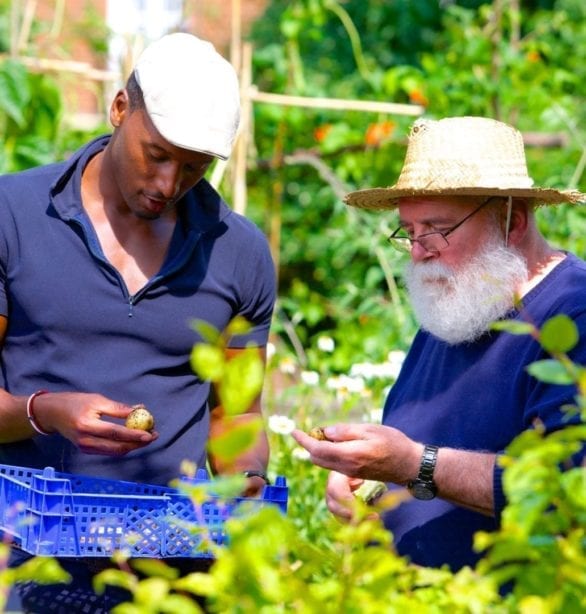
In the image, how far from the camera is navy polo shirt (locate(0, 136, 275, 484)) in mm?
2691

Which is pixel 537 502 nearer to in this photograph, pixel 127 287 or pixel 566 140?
pixel 127 287

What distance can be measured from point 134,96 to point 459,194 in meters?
0.74

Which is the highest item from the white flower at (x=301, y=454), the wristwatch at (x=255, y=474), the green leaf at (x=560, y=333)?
the green leaf at (x=560, y=333)

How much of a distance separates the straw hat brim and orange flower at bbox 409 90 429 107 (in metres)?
3.76

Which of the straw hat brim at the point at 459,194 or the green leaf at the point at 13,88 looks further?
the green leaf at the point at 13,88

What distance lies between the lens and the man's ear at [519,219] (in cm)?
286

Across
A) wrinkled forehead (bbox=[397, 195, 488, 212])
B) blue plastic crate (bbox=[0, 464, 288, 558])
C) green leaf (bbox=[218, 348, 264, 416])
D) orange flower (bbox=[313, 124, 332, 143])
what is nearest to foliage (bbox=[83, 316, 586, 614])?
green leaf (bbox=[218, 348, 264, 416])

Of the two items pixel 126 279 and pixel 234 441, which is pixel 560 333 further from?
pixel 126 279

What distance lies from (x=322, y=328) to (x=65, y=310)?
5.51m

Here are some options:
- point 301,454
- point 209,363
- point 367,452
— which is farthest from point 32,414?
point 301,454

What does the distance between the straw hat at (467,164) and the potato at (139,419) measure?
80 centimetres

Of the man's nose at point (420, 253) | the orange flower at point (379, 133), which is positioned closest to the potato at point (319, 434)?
the man's nose at point (420, 253)

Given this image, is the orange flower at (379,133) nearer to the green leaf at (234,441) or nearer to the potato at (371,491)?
the potato at (371,491)

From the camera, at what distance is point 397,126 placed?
274 inches
